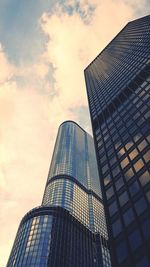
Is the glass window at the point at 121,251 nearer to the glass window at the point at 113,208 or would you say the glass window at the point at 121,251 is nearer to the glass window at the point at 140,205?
the glass window at the point at 140,205

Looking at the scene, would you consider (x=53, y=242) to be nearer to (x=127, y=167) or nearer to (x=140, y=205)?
(x=127, y=167)

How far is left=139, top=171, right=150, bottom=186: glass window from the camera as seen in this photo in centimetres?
3023

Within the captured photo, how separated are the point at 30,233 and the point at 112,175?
76002 millimetres

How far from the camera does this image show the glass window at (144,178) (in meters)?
30.2

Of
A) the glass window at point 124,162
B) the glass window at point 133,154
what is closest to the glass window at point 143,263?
the glass window at point 124,162

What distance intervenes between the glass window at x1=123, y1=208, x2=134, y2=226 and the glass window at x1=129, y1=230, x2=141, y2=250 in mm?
1919

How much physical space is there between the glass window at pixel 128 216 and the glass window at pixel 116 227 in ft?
3.02

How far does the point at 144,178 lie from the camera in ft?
101

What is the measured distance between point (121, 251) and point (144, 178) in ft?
29.1

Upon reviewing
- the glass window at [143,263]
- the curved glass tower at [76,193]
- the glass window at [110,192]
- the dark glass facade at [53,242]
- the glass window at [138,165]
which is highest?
the curved glass tower at [76,193]

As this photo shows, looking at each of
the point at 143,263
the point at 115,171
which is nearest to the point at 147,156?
the point at 115,171

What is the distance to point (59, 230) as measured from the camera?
109 m

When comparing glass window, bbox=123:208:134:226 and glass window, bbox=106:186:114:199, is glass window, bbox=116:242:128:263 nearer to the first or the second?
glass window, bbox=123:208:134:226

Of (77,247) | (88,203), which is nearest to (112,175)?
(77,247)
